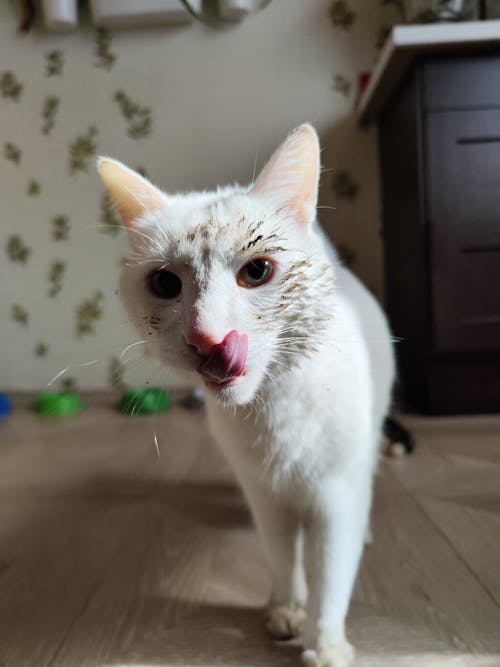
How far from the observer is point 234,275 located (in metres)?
0.49

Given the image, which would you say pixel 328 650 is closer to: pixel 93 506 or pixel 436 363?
pixel 93 506

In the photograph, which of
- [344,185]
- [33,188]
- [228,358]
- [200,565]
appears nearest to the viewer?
[228,358]

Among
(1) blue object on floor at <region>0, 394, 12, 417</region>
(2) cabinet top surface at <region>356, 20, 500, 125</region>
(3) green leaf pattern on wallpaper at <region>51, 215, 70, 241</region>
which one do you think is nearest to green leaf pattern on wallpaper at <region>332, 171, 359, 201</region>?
(2) cabinet top surface at <region>356, 20, 500, 125</region>

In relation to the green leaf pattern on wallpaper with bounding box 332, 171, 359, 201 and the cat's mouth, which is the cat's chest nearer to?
the cat's mouth

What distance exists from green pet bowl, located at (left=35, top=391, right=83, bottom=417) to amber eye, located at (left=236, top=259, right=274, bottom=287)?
4.73 feet

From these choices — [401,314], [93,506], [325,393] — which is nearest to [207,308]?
[325,393]

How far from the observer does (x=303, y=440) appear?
1.86ft

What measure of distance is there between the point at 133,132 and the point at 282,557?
1.77 meters

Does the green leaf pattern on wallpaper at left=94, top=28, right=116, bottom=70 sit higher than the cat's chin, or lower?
higher

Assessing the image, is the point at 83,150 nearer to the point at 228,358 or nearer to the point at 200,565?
the point at 200,565

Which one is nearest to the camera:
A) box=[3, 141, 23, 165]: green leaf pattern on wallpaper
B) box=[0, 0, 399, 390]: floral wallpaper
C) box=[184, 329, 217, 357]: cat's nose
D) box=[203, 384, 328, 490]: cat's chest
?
box=[184, 329, 217, 357]: cat's nose

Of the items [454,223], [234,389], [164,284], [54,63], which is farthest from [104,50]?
[234,389]

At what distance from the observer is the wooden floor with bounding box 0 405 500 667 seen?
0.62m

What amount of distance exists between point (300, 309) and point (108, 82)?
1.86 meters
